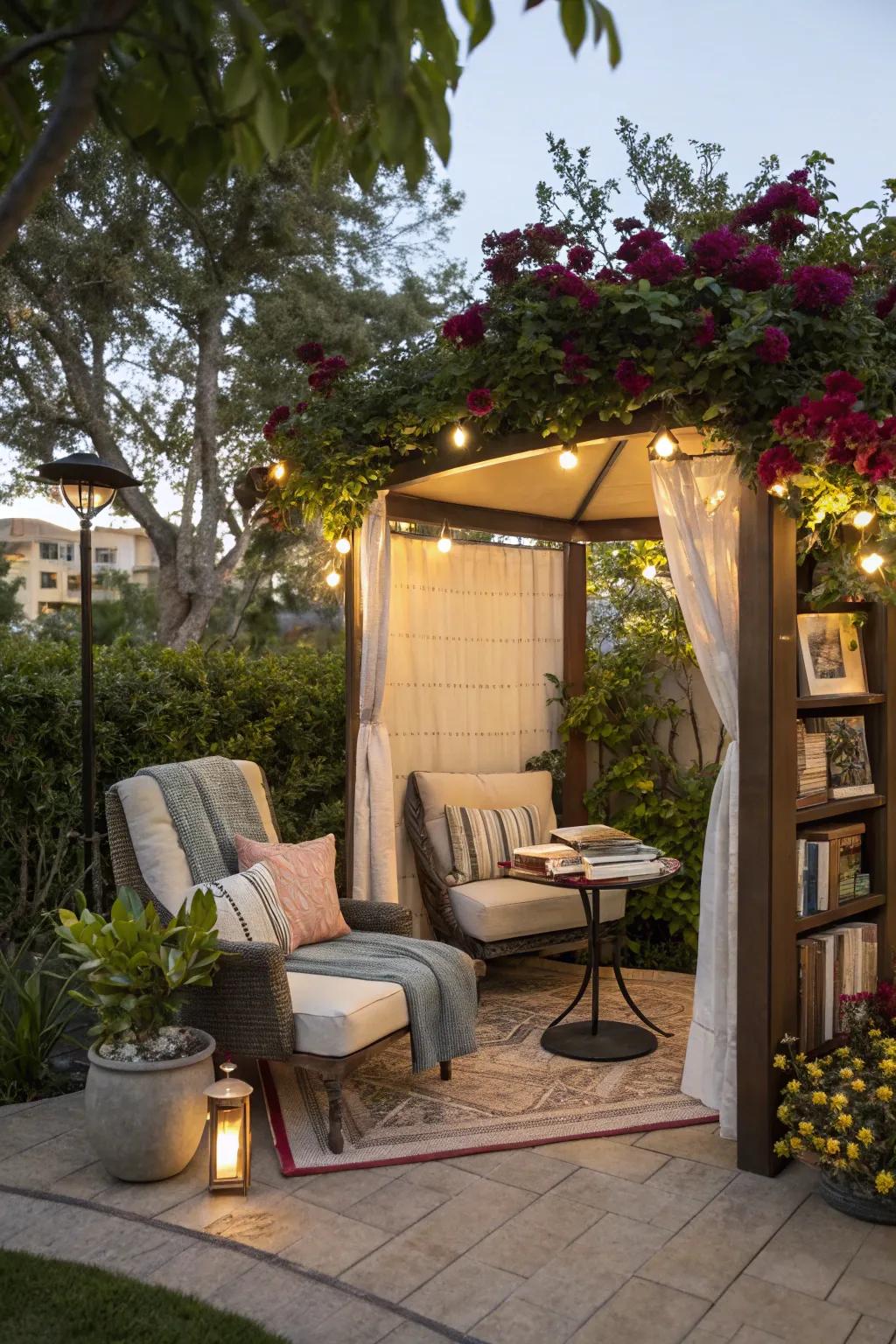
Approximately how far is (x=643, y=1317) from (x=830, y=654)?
2169mm

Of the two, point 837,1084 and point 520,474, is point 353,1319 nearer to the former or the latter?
point 837,1084

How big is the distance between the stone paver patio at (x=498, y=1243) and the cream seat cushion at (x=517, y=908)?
1474mm

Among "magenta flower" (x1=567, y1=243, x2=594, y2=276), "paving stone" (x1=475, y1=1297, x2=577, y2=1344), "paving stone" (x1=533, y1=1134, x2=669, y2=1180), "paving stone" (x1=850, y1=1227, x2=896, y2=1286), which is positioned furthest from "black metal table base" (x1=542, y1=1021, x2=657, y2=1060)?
"magenta flower" (x1=567, y1=243, x2=594, y2=276)

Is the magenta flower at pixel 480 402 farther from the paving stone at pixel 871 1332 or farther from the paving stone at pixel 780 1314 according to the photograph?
the paving stone at pixel 871 1332

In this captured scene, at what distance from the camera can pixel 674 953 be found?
5.66 m

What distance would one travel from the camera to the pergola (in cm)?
338

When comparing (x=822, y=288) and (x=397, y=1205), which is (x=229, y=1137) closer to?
(x=397, y=1205)

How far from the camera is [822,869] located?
371cm

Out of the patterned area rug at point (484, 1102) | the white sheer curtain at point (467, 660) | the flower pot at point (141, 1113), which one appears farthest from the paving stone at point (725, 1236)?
the white sheer curtain at point (467, 660)

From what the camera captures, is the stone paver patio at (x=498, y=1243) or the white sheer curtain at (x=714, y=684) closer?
the stone paver patio at (x=498, y=1243)

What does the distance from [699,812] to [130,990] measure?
3179mm

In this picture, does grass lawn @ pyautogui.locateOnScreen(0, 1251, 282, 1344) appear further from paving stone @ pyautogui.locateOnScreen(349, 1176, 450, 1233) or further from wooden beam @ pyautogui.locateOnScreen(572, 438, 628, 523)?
wooden beam @ pyautogui.locateOnScreen(572, 438, 628, 523)

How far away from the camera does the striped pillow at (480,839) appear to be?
523 cm

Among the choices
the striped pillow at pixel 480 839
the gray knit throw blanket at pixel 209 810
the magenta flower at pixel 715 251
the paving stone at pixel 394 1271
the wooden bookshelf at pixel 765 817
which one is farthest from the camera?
the striped pillow at pixel 480 839
